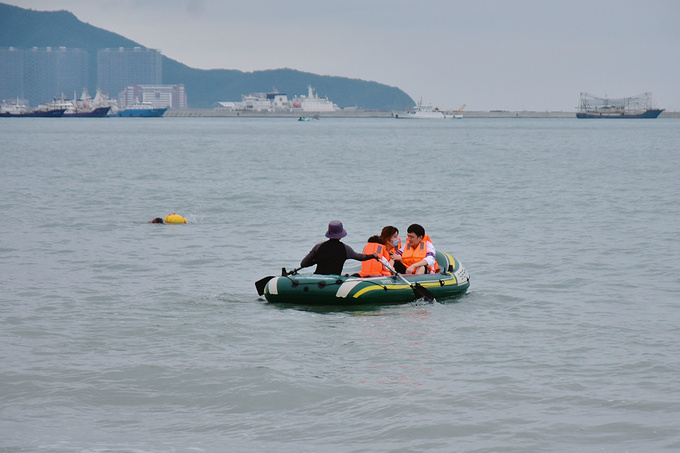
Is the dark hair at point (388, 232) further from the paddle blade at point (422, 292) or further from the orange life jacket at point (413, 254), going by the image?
the paddle blade at point (422, 292)

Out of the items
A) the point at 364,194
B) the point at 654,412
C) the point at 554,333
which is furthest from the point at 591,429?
the point at 364,194

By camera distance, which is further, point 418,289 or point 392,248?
point 392,248

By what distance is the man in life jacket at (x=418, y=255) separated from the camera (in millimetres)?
13555

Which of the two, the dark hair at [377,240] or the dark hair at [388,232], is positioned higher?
the dark hair at [388,232]

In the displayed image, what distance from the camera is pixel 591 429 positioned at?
7.97m

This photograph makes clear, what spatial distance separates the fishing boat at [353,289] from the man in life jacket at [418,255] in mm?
241

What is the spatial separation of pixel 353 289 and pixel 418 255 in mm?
1613

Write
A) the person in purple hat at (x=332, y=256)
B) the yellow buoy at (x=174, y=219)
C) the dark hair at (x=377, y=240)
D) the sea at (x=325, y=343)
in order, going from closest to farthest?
the sea at (x=325, y=343)
the person in purple hat at (x=332, y=256)
the dark hair at (x=377, y=240)
the yellow buoy at (x=174, y=219)

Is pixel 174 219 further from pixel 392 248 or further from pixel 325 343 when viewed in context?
pixel 325 343

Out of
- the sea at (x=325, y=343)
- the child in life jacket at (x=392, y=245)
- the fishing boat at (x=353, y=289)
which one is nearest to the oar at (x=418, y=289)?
the fishing boat at (x=353, y=289)

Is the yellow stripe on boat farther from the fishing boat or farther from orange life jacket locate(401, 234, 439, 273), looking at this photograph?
orange life jacket locate(401, 234, 439, 273)

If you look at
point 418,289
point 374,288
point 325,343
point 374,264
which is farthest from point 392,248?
point 325,343

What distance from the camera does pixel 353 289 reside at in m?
12.5

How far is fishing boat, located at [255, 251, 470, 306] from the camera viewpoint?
12.6m
